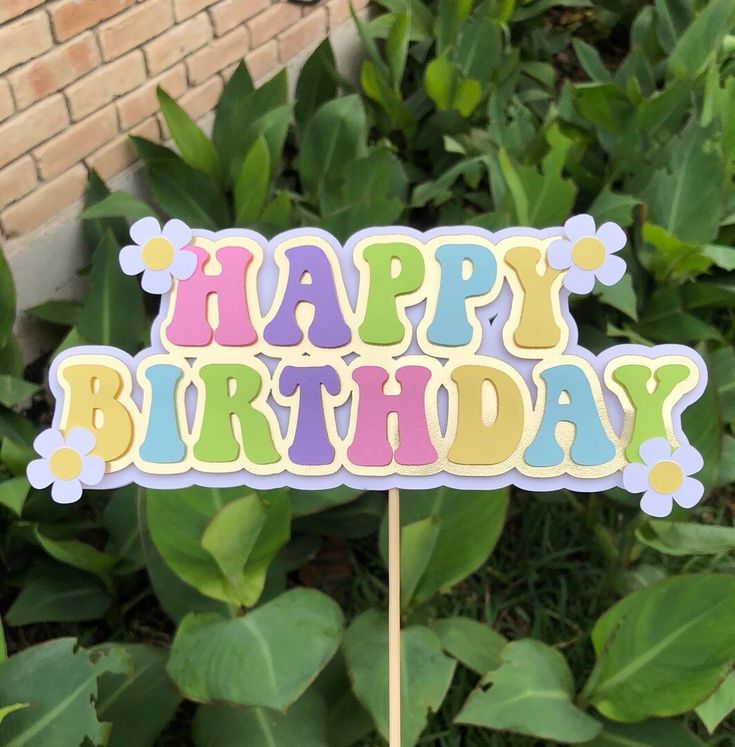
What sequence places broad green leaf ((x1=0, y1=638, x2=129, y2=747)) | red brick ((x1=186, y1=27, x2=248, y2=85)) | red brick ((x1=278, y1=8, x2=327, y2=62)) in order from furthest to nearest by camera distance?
red brick ((x1=278, y1=8, x2=327, y2=62)), red brick ((x1=186, y1=27, x2=248, y2=85)), broad green leaf ((x1=0, y1=638, x2=129, y2=747))

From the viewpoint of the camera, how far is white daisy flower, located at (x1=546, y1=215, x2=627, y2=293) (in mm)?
681

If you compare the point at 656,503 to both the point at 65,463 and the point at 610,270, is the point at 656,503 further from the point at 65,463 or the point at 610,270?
the point at 65,463

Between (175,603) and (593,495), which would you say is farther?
(593,495)

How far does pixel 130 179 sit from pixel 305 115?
1.40 feet

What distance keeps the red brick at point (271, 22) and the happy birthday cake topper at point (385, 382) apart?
3.96 ft

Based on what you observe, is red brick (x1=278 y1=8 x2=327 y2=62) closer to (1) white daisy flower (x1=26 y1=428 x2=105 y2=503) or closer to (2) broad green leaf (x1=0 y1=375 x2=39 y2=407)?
(2) broad green leaf (x1=0 y1=375 x2=39 y2=407)

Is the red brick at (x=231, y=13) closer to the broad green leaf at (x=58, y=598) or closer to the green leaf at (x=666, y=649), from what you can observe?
the broad green leaf at (x=58, y=598)

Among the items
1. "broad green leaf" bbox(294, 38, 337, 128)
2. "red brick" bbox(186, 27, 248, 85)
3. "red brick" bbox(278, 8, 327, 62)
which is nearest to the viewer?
"red brick" bbox(186, 27, 248, 85)

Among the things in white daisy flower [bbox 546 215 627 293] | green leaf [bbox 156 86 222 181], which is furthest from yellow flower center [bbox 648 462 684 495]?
green leaf [bbox 156 86 222 181]

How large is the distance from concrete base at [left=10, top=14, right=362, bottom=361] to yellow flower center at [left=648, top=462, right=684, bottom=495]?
109 centimetres

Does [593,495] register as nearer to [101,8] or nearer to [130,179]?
[130,179]

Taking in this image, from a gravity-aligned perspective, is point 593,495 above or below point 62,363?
below

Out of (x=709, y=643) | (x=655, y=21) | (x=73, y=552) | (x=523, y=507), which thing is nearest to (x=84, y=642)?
(x=73, y=552)

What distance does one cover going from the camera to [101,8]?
135cm
